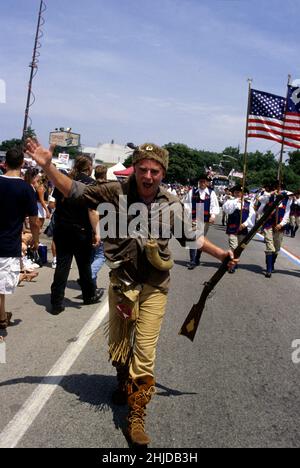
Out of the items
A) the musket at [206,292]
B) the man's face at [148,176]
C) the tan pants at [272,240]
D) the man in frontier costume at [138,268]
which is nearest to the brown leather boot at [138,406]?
the man in frontier costume at [138,268]

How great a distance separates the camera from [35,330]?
18.9ft

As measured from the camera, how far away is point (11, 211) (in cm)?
530

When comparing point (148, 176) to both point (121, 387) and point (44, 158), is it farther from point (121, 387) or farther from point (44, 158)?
point (121, 387)

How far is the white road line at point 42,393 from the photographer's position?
334 cm

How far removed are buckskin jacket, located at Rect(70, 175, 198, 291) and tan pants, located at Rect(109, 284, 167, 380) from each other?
102mm

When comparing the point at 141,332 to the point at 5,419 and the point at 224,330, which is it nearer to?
the point at 5,419

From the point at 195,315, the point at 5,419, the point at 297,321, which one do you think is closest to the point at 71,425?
the point at 5,419

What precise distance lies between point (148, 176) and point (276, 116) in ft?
25.9

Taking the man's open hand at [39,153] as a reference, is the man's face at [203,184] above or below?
below

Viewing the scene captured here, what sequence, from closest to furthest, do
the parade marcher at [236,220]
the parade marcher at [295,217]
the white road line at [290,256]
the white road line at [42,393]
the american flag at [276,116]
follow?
the white road line at [42,393] → the american flag at [276,116] → the parade marcher at [236,220] → the white road line at [290,256] → the parade marcher at [295,217]

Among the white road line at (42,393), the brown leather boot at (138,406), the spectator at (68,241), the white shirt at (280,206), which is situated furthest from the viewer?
the white shirt at (280,206)

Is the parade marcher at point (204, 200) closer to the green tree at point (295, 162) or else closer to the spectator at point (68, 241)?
the spectator at point (68, 241)

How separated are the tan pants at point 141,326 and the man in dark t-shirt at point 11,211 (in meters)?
1.94
